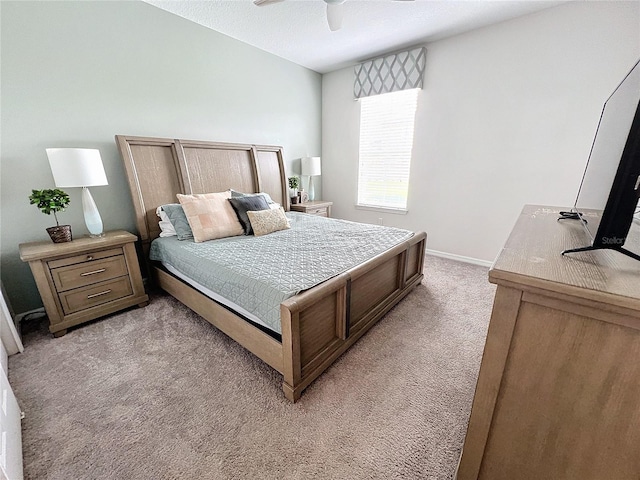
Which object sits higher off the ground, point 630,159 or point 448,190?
point 630,159

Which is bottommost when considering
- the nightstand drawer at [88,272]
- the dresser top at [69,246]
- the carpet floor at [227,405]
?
the carpet floor at [227,405]

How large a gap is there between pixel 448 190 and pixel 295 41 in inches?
104

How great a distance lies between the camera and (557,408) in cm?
72

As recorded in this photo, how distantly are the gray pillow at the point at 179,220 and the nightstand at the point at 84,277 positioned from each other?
0.36 m

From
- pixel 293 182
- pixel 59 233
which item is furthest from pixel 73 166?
pixel 293 182

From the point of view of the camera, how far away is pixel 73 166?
189cm

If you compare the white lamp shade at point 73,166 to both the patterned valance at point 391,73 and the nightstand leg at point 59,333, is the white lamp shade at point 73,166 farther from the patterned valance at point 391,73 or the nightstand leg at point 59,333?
the patterned valance at point 391,73

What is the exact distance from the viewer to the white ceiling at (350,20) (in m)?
2.37

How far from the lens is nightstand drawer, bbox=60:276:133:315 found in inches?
77.0

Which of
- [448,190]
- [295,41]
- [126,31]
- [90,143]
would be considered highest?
[295,41]

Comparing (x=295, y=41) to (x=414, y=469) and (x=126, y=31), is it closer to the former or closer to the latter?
(x=126, y=31)

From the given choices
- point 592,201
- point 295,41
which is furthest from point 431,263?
point 295,41

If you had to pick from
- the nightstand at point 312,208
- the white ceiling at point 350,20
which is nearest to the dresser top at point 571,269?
the white ceiling at point 350,20

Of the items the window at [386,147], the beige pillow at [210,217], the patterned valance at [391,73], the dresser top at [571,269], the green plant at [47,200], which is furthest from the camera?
the window at [386,147]
